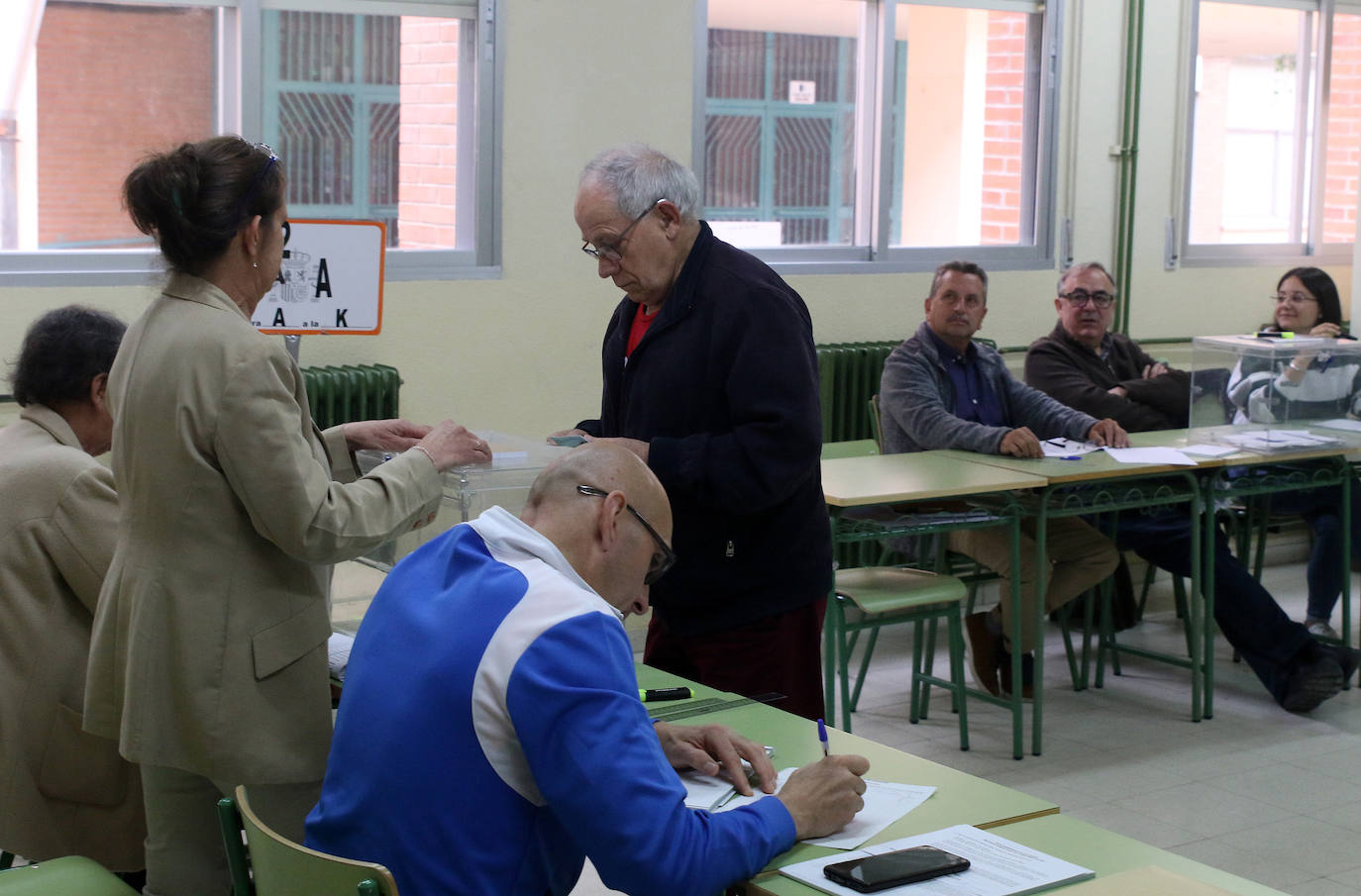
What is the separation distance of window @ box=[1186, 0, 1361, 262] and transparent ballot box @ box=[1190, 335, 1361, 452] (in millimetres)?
1719

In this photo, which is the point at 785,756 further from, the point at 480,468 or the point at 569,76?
the point at 569,76

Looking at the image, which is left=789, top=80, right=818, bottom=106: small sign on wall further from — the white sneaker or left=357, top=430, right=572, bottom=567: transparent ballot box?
left=357, top=430, right=572, bottom=567: transparent ballot box

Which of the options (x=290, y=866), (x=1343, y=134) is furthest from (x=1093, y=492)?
(x=1343, y=134)

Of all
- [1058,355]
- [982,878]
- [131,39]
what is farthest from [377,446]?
[1058,355]

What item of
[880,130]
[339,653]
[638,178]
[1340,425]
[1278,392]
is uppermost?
[880,130]

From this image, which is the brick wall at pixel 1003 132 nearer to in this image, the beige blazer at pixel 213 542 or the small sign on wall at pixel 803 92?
the small sign on wall at pixel 803 92

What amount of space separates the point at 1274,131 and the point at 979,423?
11.1ft

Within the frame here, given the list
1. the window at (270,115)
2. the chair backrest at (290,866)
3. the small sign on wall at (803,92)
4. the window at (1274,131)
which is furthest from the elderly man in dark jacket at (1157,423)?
the chair backrest at (290,866)

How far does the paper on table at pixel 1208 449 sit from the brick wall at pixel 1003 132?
5.90 feet

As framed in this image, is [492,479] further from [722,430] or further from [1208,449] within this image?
[1208,449]

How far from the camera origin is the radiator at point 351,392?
476 centimetres

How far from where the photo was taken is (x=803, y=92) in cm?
597

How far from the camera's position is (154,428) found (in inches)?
77.6

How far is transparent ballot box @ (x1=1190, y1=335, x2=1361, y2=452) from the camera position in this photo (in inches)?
206
